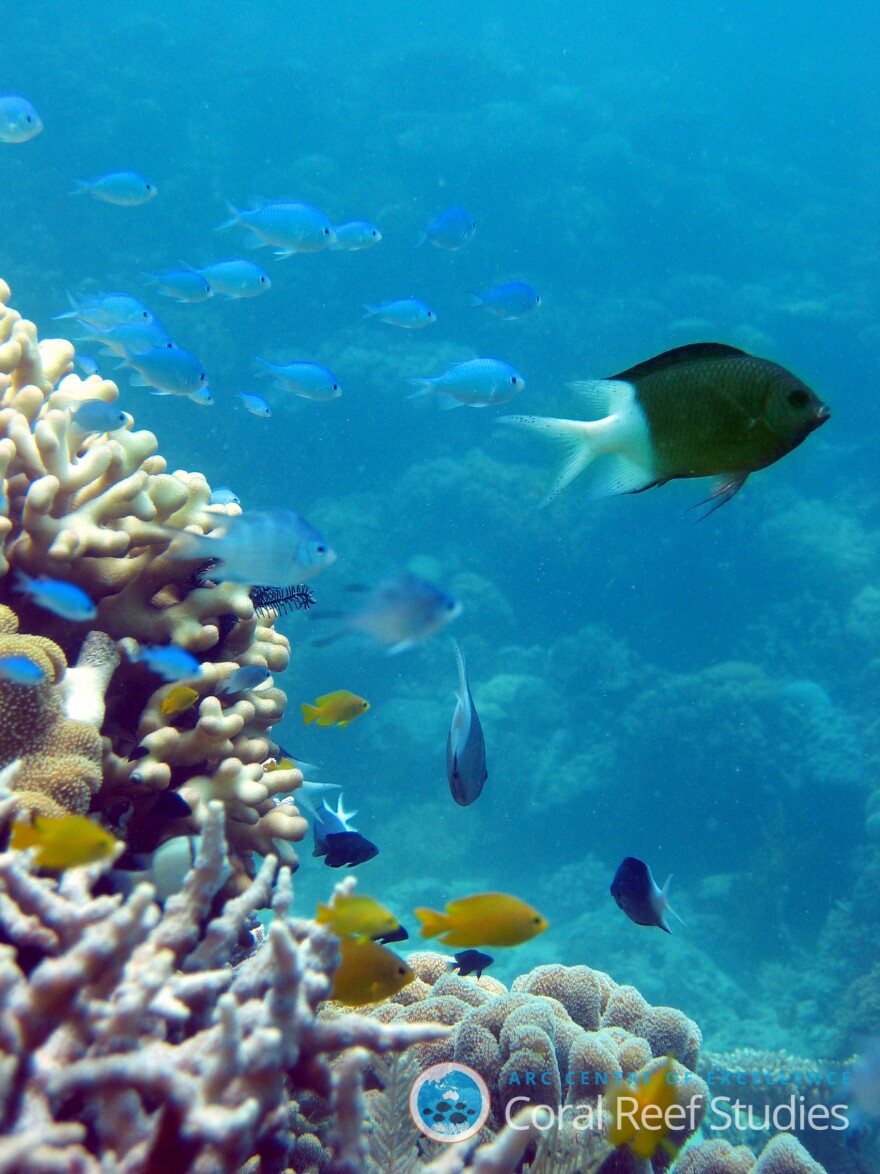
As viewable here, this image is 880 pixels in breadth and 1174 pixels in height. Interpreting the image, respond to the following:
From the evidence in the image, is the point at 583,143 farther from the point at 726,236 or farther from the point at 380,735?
the point at 380,735

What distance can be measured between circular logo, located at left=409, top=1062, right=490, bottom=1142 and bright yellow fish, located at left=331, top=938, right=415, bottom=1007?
521 millimetres

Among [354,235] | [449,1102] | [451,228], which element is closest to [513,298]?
[451,228]

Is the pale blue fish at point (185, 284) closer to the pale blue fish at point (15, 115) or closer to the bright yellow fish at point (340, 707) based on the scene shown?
the pale blue fish at point (15, 115)

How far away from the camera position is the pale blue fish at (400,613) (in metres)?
2.41

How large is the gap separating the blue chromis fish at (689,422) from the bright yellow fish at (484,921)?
1.11m

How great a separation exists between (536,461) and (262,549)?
20.1 m

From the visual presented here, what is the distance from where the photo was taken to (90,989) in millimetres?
1505

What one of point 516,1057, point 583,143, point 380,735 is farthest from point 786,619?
point 583,143

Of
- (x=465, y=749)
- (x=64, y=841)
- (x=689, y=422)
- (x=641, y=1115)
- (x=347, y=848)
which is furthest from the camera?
(x=347, y=848)

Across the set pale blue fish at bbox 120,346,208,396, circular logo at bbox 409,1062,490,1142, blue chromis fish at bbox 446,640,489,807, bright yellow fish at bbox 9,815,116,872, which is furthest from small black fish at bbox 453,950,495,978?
pale blue fish at bbox 120,346,208,396

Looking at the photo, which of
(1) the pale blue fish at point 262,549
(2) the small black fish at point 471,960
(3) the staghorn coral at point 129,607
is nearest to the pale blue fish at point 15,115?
(3) the staghorn coral at point 129,607

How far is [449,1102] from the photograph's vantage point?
2533mm

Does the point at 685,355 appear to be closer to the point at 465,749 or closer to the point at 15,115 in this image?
the point at 465,749

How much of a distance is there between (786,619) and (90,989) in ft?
74.1
